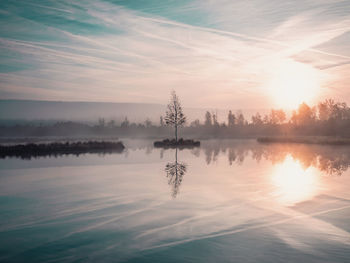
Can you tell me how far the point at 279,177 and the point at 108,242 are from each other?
1592 cm

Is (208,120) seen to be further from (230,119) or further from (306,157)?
(306,157)

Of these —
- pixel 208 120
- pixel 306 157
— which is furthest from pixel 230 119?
pixel 306 157

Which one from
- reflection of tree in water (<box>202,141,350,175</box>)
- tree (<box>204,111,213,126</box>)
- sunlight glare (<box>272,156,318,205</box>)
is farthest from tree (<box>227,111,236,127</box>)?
sunlight glare (<box>272,156,318,205</box>)

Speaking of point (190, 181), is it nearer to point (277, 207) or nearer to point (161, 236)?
point (277, 207)

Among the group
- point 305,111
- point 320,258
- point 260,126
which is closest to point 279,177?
point 320,258

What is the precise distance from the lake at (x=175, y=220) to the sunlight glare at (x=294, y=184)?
A: 0.06 metres

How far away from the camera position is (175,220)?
1056cm

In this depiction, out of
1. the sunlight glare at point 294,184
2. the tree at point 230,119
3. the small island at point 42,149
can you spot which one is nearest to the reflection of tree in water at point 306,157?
the sunlight glare at point 294,184

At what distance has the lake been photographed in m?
7.82

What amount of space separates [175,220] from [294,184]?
1100 centimetres

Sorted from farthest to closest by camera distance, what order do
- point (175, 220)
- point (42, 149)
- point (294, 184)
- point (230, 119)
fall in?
point (230, 119) → point (42, 149) → point (294, 184) → point (175, 220)

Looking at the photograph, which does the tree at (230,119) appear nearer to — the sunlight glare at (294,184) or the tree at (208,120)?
the tree at (208,120)

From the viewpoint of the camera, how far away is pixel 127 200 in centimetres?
1380

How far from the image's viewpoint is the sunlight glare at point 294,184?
14.7m
